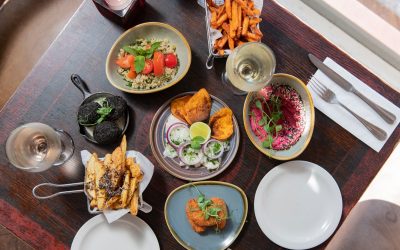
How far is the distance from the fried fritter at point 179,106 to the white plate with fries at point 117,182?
0.81 ft

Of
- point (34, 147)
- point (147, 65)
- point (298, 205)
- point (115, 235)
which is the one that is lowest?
point (298, 205)

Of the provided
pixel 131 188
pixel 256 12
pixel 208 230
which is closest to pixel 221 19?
pixel 256 12

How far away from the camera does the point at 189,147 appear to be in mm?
1669

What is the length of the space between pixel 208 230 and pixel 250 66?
2.37ft

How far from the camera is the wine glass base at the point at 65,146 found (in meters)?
1.66

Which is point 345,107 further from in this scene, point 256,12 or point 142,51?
point 142,51

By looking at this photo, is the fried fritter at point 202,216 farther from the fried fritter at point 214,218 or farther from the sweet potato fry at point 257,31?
the sweet potato fry at point 257,31

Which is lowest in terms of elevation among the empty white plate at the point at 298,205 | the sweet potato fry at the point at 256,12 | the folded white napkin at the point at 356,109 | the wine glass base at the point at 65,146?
the empty white plate at the point at 298,205

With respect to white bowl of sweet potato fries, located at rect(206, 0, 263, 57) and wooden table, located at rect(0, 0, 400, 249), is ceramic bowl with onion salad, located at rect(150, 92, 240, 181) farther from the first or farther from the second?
white bowl of sweet potato fries, located at rect(206, 0, 263, 57)

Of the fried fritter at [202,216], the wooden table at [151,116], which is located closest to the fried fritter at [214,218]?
the fried fritter at [202,216]

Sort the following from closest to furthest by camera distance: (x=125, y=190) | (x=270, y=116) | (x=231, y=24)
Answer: (x=125, y=190) < (x=231, y=24) < (x=270, y=116)

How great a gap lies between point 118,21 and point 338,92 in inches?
40.4

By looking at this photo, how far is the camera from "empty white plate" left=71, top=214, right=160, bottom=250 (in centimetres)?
162

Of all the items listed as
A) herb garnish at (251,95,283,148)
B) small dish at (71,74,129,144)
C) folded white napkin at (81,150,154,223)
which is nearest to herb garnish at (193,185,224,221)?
folded white napkin at (81,150,154,223)
